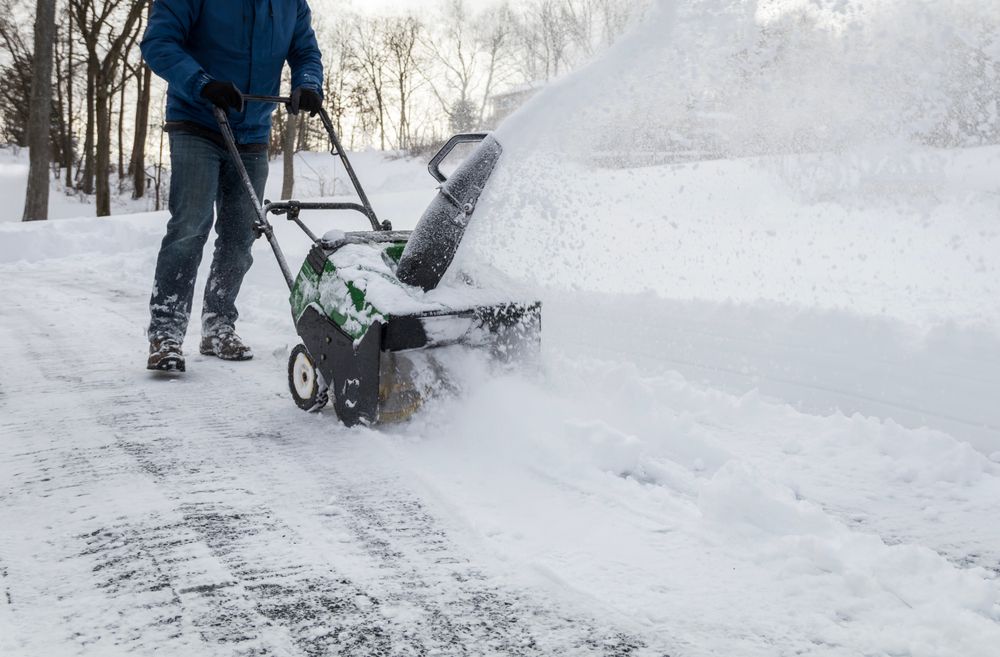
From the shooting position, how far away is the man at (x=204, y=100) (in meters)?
3.19

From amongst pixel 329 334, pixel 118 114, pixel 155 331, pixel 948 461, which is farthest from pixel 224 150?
pixel 118 114

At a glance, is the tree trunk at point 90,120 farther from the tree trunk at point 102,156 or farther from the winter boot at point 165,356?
the winter boot at point 165,356

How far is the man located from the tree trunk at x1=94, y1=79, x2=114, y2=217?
17.0 metres

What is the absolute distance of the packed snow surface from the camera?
151cm

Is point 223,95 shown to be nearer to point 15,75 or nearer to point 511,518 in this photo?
point 511,518

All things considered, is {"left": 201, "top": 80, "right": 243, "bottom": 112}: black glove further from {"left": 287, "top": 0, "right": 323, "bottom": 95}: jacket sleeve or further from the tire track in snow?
the tire track in snow

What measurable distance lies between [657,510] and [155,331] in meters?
2.41

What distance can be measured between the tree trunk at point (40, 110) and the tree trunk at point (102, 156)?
5.80 meters

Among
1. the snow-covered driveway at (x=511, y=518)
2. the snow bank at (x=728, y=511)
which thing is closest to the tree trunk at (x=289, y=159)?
the snow-covered driveway at (x=511, y=518)

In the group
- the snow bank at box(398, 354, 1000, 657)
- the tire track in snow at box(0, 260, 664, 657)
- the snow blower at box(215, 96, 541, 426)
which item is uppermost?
the snow blower at box(215, 96, 541, 426)

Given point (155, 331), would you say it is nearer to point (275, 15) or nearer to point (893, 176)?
point (275, 15)

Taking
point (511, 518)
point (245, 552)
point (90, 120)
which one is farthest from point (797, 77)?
point (90, 120)

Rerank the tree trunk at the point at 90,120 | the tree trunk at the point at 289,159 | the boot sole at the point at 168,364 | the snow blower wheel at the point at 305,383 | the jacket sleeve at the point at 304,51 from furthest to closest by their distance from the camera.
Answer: the tree trunk at the point at 90,120 → the tree trunk at the point at 289,159 → the jacket sleeve at the point at 304,51 → the boot sole at the point at 168,364 → the snow blower wheel at the point at 305,383

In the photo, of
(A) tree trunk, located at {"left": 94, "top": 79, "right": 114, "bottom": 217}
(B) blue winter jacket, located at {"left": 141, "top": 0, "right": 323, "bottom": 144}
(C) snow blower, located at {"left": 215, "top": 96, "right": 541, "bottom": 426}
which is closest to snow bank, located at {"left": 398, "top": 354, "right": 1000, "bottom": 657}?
(C) snow blower, located at {"left": 215, "top": 96, "right": 541, "bottom": 426}
